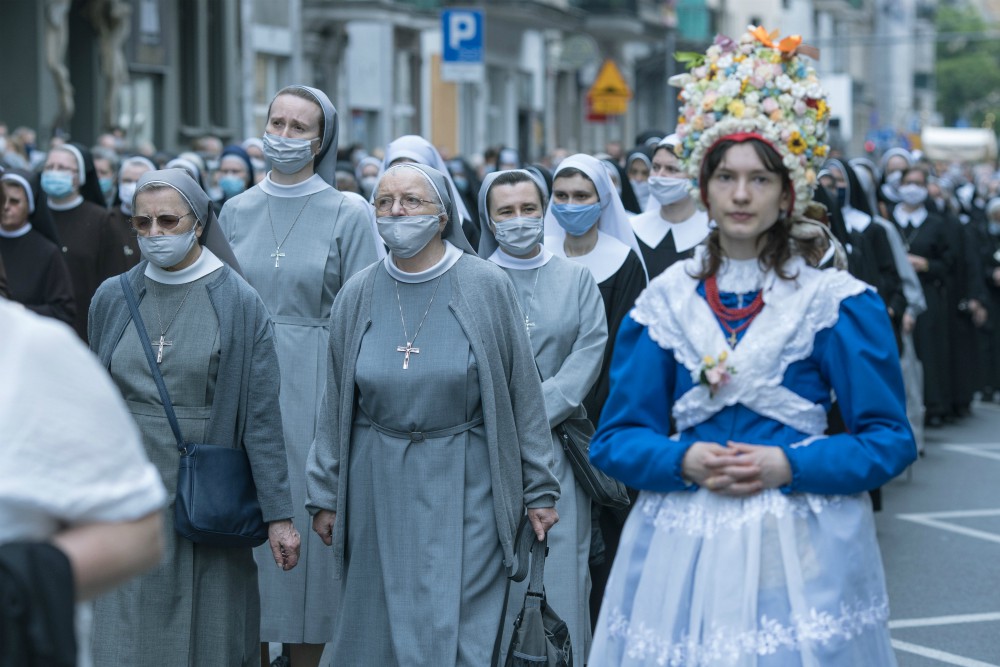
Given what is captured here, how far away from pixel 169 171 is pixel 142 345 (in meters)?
0.64

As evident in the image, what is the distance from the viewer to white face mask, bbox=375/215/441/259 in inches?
235

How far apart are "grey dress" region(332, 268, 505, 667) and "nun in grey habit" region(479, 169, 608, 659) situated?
38.4 inches

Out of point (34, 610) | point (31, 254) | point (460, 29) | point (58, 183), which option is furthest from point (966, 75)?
point (34, 610)

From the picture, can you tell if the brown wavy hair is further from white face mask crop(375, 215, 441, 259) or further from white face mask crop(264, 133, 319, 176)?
white face mask crop(264, 133, 319, 176)

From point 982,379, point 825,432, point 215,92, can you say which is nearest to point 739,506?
point 825,432

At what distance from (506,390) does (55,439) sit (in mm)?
3273

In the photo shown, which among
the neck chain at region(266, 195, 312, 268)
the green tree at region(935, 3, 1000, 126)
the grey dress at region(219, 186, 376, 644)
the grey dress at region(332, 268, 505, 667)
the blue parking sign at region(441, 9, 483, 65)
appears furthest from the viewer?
the green tree at region(935, 3, 1000, 126)

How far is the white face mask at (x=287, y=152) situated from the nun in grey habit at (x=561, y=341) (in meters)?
0.77

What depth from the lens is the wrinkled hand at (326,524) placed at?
6.09m

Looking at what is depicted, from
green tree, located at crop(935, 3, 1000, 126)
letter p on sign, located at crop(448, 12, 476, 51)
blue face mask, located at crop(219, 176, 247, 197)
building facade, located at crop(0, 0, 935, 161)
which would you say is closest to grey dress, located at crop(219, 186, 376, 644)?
blue face mask, located at crop(219, 176, 247, 197)

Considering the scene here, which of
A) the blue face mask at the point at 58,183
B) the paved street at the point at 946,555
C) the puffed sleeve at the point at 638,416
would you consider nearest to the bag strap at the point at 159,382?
the puffed sleeve at the point at 638,416

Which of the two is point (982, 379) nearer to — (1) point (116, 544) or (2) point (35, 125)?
(2) point (35, 125)

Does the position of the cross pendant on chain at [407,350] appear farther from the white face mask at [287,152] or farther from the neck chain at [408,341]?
the white face mask at [287,152]

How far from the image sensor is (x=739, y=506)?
4215 mm
